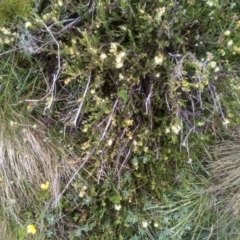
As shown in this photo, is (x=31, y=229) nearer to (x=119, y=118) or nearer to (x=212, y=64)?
(x=119, y=118)

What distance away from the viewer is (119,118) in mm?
1454

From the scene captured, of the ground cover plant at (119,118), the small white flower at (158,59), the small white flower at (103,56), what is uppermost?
the small white flower at (158,59)

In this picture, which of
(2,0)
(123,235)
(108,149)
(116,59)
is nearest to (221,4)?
(116,59)

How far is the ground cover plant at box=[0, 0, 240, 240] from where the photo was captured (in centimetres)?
135

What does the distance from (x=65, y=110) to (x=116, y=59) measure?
14.8 inches

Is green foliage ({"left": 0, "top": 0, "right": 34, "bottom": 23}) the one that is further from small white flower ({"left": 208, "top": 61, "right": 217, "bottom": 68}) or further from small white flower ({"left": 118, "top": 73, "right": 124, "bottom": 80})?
small white flower ({"left": 208, "top": 61, "right": 217, "bottom": 68})

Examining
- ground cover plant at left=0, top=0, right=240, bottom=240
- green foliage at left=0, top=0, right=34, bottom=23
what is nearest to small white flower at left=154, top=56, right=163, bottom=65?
ground cover plant at left=0, top=0, right=240, bottom=240

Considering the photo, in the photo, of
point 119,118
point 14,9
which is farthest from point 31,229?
point 14,9

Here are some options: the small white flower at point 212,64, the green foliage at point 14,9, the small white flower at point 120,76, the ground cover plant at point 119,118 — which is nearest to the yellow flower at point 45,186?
the ground cover plant at point 119,118

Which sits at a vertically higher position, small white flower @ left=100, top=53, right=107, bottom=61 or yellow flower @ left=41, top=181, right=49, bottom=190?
small white flower @ left=100, top=53, right=107, bottom=61

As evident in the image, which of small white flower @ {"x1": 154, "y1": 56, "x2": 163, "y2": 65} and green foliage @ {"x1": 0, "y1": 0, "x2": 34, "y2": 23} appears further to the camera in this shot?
green foliage @ {"x1": 0, "y1": 0, "x2": 34, "y2": 23}

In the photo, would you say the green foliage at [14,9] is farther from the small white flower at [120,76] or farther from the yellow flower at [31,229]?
the yellow flower at [31,229]

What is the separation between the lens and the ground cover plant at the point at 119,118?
1354mm

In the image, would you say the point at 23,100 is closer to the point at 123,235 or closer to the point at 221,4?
the point at 123,235
